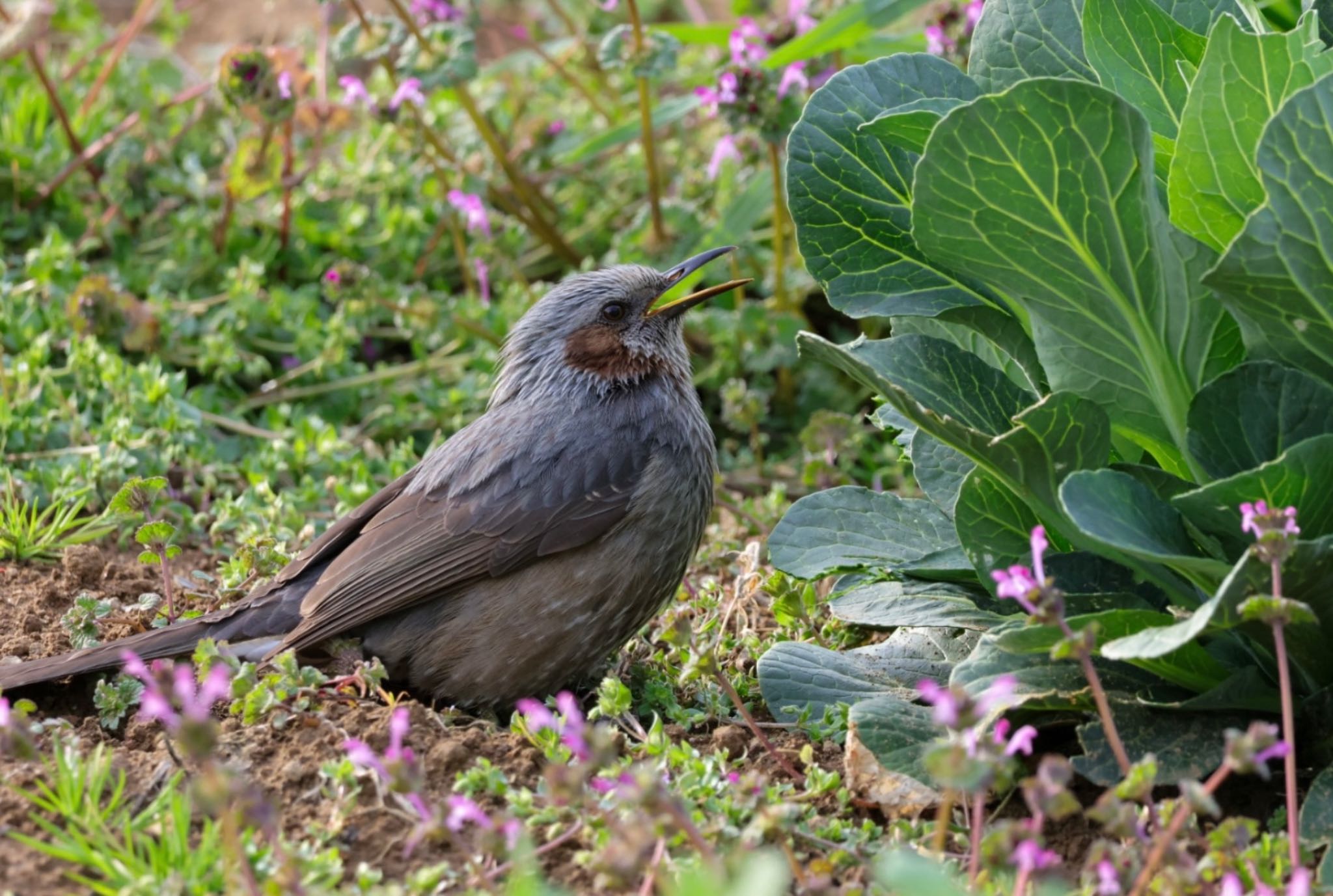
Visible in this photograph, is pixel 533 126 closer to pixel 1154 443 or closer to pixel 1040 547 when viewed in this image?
pixel 1154 443

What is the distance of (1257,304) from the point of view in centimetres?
320

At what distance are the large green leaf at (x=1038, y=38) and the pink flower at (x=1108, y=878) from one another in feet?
7.05

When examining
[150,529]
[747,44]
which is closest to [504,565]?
[150,529]

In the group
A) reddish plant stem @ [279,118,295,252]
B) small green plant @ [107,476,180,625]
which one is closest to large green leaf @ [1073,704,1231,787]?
small green plant @ [107,476,180,625]

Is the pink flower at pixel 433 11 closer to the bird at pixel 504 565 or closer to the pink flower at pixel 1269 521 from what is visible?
the bird at pixel 504 565

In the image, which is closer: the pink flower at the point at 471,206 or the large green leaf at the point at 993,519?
the large green leaf at the point at 993,519

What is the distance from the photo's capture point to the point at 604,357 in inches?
194

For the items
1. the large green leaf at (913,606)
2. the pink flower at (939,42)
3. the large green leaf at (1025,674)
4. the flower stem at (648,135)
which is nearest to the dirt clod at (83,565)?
the large green leaf at (913,606)

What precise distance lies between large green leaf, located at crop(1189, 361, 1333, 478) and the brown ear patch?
208 cm

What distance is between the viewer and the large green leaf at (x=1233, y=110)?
10.3ft

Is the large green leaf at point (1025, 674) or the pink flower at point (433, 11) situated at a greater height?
the pink flower at point (433, 11)

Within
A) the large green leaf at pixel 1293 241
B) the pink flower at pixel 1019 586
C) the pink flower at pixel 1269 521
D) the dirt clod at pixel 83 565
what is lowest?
the dirt clod at pixel 83 565

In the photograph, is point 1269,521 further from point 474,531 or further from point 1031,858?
point 474,531

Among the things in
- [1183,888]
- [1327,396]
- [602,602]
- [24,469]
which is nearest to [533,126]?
[24,469]
